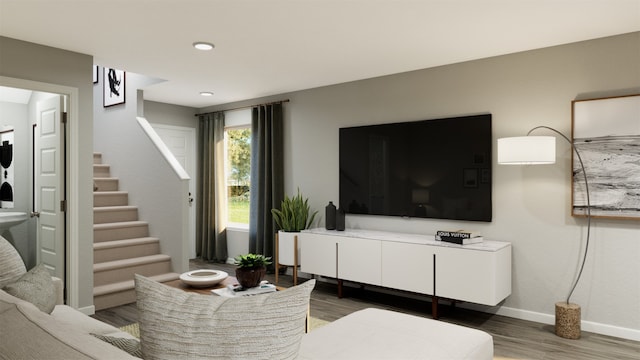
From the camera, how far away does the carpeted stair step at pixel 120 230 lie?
4.76 m

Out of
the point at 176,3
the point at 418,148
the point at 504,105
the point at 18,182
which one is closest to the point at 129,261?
the point at 18,182

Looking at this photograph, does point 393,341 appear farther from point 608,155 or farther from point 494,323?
point 608,155

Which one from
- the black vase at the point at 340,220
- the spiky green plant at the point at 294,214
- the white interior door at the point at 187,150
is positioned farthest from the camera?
the white interior door at the point at 187,150

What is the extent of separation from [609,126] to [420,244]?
5.80ft

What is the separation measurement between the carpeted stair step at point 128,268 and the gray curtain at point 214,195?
4.88 feet

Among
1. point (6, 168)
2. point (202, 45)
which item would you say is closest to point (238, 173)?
point (6, 168)

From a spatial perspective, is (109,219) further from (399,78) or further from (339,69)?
(399,78)

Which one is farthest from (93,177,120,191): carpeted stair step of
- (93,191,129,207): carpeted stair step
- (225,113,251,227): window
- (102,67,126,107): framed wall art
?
(225,113,251,227): window

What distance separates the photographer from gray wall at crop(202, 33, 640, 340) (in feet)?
11.0

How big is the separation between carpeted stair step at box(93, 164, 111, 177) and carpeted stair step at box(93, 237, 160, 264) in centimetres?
132

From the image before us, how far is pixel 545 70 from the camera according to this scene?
12.0 ft

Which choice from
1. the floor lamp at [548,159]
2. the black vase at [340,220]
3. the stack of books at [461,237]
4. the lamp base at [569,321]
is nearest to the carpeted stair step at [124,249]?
the black vase at [340,220]

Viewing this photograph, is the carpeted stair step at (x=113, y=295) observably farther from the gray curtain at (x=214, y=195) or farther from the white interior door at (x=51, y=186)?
the gray curtain at (x=214, y=195)

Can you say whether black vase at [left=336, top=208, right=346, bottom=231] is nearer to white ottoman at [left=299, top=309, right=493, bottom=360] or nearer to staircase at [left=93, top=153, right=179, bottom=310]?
staircase at [left=93, top=153, right=179, bottom=310]
